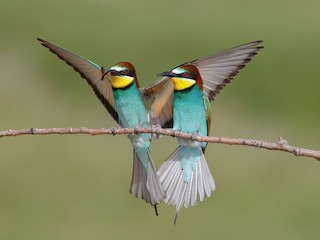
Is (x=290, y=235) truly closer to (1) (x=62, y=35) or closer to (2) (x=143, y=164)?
(1) (x=62, y=35)

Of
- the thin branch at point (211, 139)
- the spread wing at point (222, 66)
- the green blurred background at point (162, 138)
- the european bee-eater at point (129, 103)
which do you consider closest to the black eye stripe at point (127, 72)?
the european bee-eater at point (129, 103)

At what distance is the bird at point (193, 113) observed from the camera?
213 cm

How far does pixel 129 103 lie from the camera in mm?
2234

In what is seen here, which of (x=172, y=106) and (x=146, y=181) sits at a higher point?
(x=172, y=106)

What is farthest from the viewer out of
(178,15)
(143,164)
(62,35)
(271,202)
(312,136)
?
(178,15)

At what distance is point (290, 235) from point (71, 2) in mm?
3682

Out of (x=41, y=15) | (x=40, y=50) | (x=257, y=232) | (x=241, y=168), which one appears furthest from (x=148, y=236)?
(x=41, y=15)

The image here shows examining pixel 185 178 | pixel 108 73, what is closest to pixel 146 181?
pixel 185 178

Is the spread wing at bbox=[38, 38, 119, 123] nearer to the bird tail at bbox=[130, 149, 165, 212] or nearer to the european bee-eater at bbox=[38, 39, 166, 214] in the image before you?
the european bee-eater at bbox=[38, 39, 166, 214]

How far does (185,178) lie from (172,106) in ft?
0.50

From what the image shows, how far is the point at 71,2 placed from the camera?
30.4 feet

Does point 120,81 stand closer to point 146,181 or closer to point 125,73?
point 125,73

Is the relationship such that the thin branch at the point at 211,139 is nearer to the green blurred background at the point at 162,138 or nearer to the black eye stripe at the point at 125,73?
the black eye stripe at the point at 125,73

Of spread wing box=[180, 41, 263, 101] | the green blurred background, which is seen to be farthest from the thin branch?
the green blurred background
